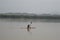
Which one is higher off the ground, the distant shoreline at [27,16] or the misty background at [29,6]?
the misty background at [29,6]

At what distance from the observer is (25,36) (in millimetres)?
1340

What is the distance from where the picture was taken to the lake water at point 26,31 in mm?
1330

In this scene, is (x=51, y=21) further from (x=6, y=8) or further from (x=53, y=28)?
(x=6, y=8)

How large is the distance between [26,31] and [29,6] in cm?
25

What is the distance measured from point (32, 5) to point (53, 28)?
311 mm

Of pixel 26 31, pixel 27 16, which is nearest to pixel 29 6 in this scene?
pixel 27 16

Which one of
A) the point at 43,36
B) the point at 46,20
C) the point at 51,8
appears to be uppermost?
the point at 51,8

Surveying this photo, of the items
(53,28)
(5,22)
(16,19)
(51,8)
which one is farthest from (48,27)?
(5,22)

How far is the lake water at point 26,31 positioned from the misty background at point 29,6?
0.11 m

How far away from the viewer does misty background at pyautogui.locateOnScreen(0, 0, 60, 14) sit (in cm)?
143

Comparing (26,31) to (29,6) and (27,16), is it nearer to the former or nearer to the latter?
(27,16)

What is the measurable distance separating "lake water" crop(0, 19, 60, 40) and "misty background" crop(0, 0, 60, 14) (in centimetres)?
11

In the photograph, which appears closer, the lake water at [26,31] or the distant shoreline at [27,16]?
the lake water at [26,31]

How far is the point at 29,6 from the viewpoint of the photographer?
146cm
